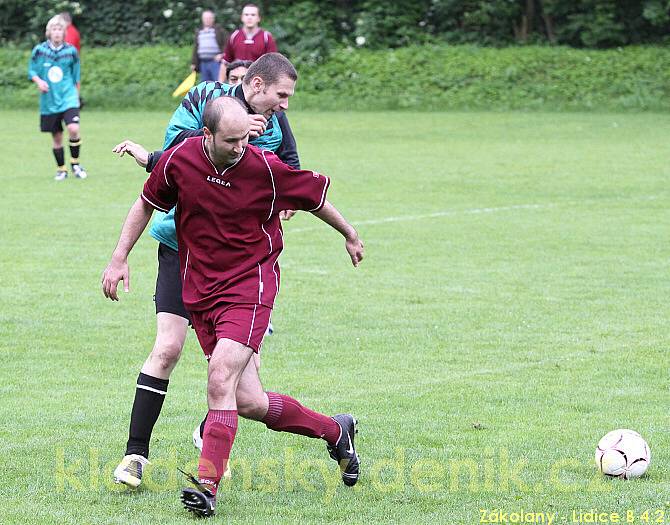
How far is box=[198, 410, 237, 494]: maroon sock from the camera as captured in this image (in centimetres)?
494

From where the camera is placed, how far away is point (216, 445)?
4992mm

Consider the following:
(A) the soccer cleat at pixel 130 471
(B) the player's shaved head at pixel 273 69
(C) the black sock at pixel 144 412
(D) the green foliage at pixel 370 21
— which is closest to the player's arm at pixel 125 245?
(C) the black sock at pixel 144 412

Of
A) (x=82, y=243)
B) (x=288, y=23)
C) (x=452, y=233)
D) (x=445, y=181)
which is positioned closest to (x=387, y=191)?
(x=445, y=181)

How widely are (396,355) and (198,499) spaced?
339cm

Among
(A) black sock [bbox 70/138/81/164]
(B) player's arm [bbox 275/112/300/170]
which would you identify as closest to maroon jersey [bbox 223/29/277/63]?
(A) black sock [bbox 70/138/81/164]

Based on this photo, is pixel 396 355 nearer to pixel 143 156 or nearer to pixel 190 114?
pixel 190 114

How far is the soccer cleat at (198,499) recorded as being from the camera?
4.83 m

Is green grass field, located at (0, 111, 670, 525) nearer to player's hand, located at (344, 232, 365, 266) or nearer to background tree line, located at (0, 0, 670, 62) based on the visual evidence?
player's hand, located at (344, 232, 365, 266)

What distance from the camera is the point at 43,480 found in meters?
5.45

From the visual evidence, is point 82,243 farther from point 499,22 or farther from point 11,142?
point 499,22

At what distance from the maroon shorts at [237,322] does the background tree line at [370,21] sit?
27232 mm

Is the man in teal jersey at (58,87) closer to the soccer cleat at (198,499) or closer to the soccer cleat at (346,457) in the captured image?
the soccer cleat at (346,457)

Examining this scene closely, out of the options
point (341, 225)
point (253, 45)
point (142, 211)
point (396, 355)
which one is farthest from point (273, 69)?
point (253, 45)

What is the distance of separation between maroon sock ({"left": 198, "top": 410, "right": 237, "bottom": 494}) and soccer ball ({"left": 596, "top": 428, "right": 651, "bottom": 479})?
1.63 metres
